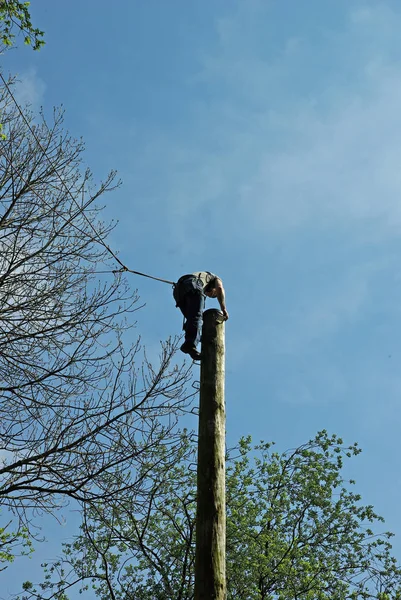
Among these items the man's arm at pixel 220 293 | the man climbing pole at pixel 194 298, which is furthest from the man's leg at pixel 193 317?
the man's arm at pixel 220 293

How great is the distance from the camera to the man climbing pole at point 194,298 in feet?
17.8

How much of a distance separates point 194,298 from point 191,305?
0.30ft

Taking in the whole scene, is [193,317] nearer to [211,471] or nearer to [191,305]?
[191,305]

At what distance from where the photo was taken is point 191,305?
5.95 m

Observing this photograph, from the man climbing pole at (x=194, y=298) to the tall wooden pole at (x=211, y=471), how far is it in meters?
0.62

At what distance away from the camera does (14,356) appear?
762 centimetres

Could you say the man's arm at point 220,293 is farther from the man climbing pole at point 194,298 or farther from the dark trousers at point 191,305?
the dark trousers at point 191,305

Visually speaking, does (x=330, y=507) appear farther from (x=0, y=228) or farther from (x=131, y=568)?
(x=0, y=228)

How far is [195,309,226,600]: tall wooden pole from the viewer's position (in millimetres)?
3723

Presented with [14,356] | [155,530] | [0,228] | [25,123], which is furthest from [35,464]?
[155,530]

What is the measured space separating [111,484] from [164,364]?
4.93 ft

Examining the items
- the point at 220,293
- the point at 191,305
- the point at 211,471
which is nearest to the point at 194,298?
the point at 191,305

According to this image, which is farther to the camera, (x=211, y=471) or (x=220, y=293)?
(x=220, y=293)

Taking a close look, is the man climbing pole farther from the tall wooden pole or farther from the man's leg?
the tall wooden pole
